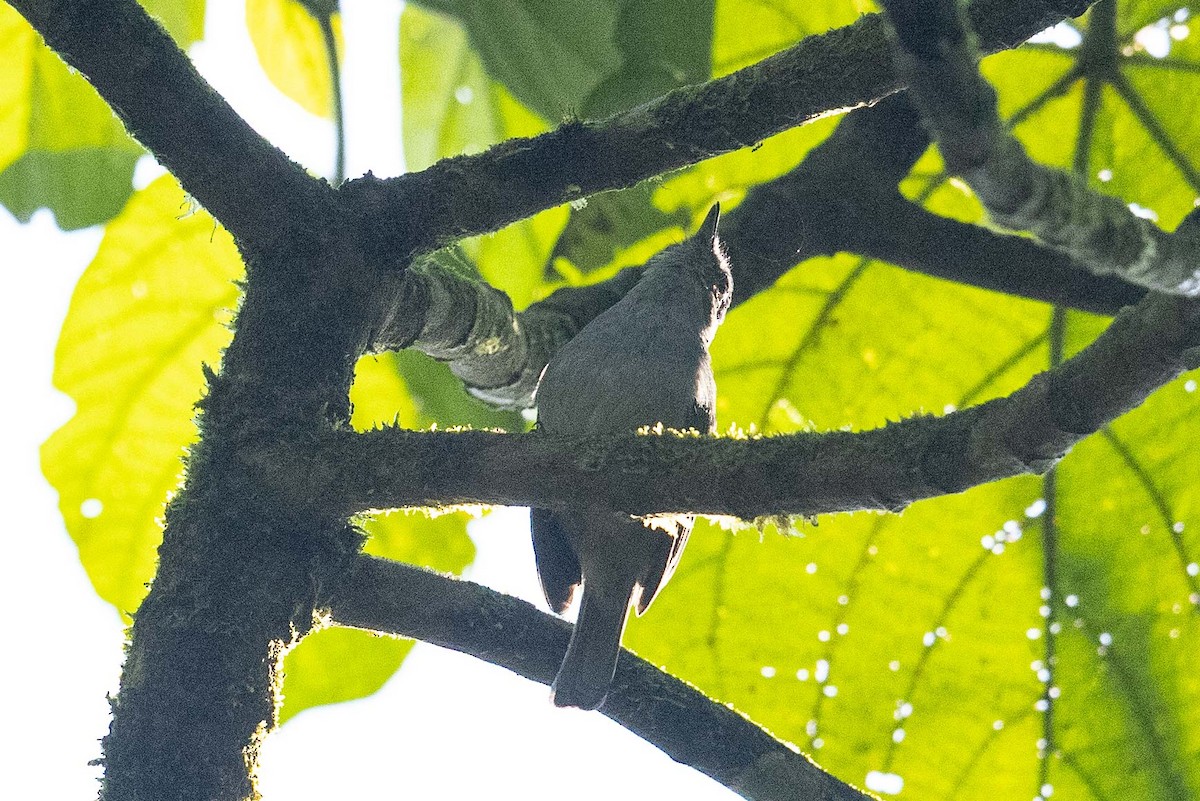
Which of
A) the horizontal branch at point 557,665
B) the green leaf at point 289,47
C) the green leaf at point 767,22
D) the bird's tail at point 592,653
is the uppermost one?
the green leaf at point 767,22

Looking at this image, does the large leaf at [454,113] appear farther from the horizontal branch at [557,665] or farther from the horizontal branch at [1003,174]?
the horizontal branch at [1003,174]

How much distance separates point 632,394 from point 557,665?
122 centimetres

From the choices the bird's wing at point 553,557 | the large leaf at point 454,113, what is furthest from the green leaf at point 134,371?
the bird's wing at point 553,557

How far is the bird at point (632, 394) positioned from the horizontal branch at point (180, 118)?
3.71 ft

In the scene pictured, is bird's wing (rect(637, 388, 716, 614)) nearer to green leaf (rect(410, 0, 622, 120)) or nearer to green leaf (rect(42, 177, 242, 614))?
green leaf (rect(410, 0, 622, 120))

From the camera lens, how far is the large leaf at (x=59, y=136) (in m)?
2.65

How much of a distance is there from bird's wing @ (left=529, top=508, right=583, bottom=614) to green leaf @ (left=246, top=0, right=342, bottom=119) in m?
1.24

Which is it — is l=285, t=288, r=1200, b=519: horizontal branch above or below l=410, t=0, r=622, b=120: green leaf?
below

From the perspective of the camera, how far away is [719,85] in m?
1.68

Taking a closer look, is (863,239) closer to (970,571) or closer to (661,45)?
(661,45)

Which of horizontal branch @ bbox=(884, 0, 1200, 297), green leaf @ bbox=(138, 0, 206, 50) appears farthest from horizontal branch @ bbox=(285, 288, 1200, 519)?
green leaf @ bbox=(138, 0, 206, 50)

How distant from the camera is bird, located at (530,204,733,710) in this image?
9.88ft

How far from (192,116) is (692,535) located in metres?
1.91

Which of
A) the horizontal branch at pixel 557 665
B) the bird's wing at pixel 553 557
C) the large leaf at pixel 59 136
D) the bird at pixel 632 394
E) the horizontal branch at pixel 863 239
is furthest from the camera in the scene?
the bird's wing at pixel 553 557
